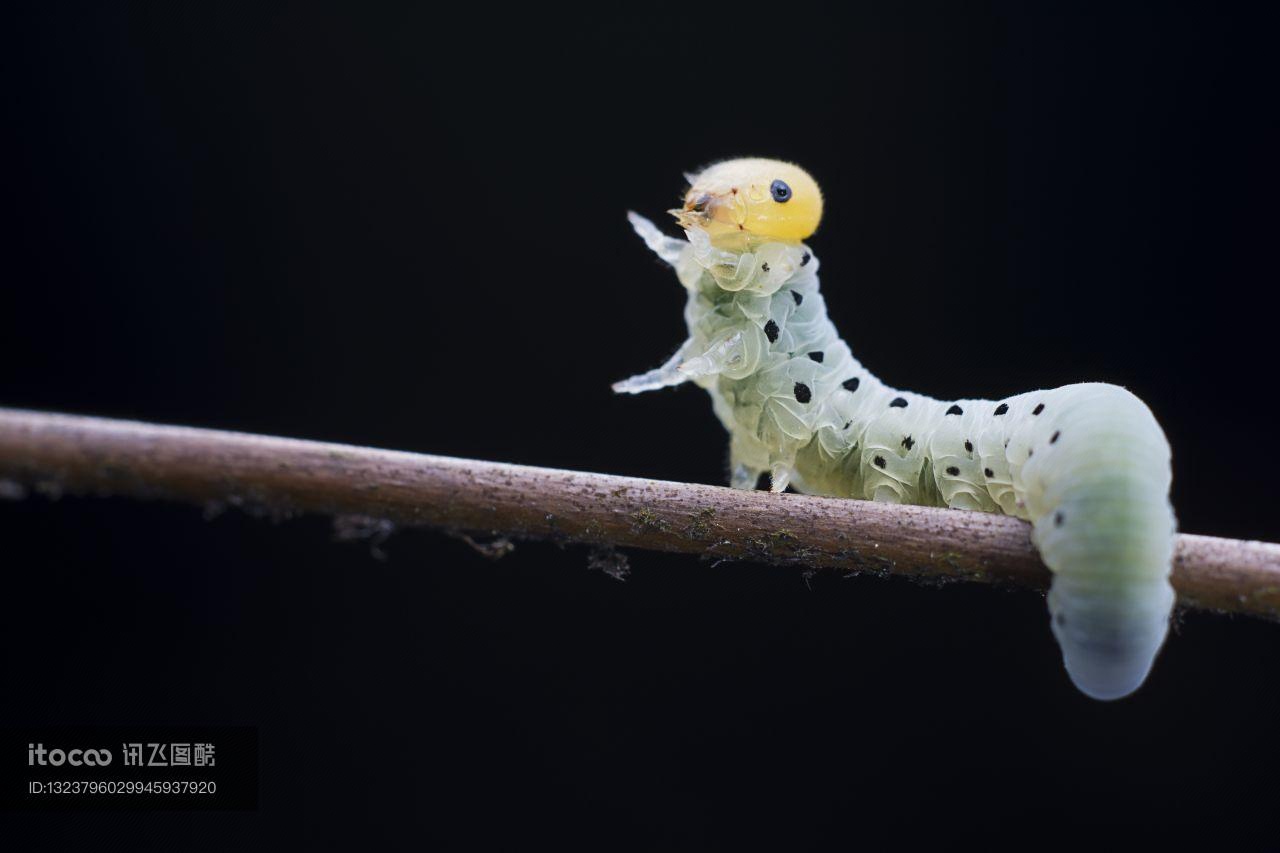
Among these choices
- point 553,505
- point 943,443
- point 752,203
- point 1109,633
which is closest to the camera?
point 1109,633

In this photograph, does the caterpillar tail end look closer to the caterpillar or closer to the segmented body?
the segmented body

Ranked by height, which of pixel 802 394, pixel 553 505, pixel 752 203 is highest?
pixel 752 203

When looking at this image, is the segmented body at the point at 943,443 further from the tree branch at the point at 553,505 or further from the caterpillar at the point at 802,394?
the tree branch at the point at 553,505

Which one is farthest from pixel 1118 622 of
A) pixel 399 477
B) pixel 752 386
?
pixel 399 477

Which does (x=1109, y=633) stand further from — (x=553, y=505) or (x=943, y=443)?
(x=553, y=505)

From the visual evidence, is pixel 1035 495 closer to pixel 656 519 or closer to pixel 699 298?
pixel 656 519

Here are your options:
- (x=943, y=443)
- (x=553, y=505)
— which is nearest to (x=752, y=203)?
(x=943, y=443)

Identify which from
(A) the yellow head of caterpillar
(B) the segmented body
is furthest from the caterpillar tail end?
(A) the yellow head of caterpillar
